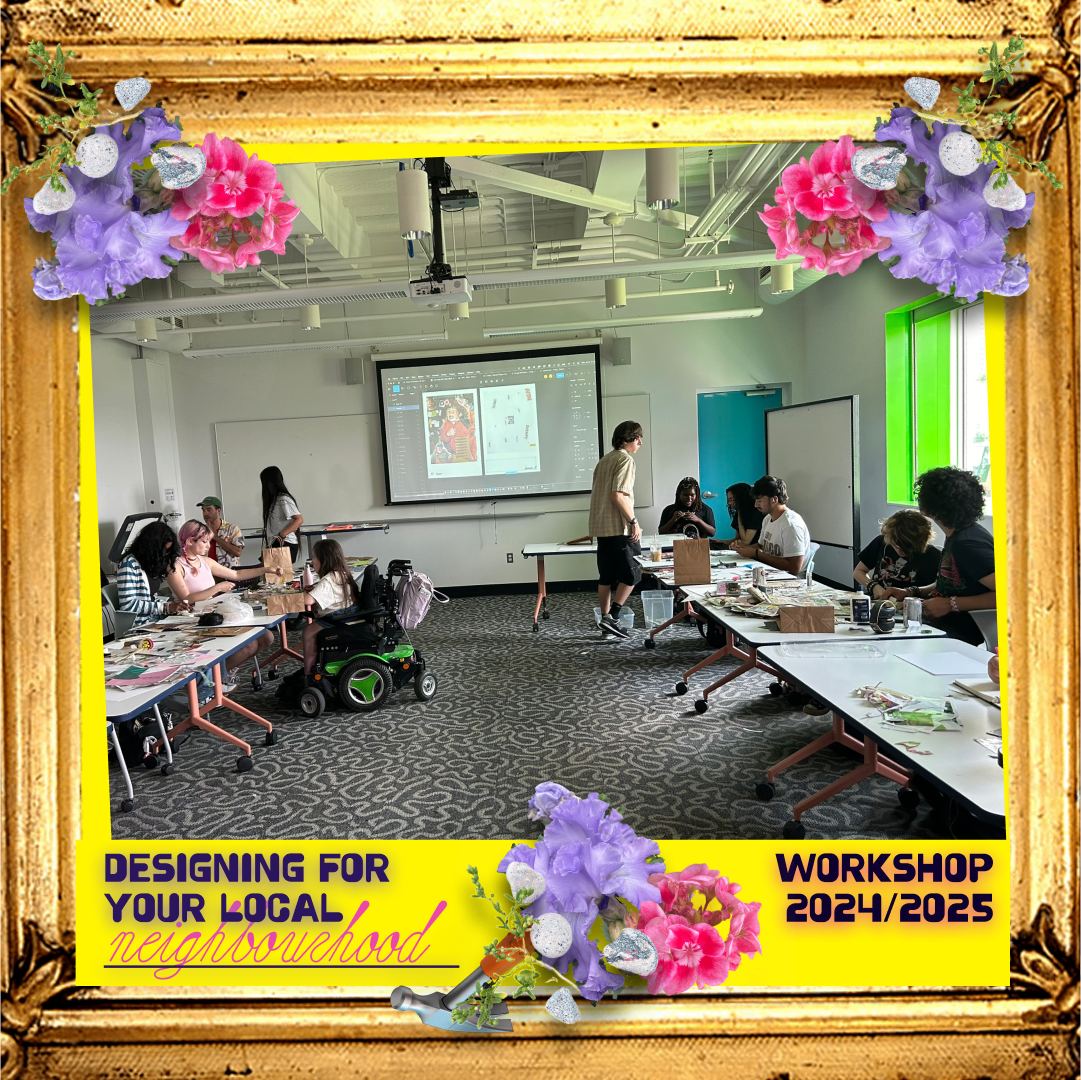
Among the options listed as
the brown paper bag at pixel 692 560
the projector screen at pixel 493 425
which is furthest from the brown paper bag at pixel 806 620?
the projector screen at pixel 493 425

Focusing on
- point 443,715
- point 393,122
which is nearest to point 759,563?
point 443,715

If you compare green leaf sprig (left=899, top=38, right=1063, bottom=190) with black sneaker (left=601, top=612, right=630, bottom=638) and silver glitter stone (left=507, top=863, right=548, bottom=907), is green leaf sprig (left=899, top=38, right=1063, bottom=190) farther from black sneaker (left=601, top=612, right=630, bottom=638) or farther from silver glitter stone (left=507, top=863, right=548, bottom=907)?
black sneaker (left=601, top=612, right=630, bottom=638)

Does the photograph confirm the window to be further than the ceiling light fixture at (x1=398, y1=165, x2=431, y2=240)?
Yes

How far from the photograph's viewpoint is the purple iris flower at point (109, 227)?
3.33ft

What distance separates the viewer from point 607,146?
106 cm

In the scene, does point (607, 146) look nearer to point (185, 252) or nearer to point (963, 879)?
point (185, 252)

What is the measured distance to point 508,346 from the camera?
878cm

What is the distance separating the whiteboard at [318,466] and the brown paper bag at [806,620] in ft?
19.1

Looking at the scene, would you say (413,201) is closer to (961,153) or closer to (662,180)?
(662,180)

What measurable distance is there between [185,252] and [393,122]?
374 millimetres

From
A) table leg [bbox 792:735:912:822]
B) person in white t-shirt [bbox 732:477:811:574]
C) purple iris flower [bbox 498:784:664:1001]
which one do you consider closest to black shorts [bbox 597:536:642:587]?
person in white t-shirt [bbox 732:477:811:574]

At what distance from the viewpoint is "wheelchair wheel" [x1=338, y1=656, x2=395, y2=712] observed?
14.7 ft

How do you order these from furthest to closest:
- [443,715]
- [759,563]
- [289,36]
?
[759,563]
[443,715]
[289,36]

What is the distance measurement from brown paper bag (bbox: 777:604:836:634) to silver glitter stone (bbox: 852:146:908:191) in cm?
241
